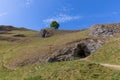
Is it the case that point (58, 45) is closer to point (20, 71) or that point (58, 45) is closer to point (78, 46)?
point (78, 46)

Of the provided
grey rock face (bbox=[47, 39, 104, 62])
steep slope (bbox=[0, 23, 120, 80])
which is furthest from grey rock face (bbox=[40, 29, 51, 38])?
grey rock face (bbox=[47, 39, 104, 62])

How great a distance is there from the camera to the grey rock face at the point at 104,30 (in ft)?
180

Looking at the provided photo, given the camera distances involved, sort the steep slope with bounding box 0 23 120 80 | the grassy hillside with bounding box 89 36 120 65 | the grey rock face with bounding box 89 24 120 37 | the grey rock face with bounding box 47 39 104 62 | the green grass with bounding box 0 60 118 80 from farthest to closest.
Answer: the grey rock face with bounding box 89 24 120 37, the grey rock face with bounding box 47 39 104 62, the grassy hillside with bounding box 89 36 120 65, the steep slope with bounding box 0 23 120 80, the green grass with bounding box 0 60 118 80

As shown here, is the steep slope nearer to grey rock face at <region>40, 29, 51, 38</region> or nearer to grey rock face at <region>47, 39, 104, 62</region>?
grey rock face at <region>47, 39, 104, 62</region>

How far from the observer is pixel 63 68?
1201 inches

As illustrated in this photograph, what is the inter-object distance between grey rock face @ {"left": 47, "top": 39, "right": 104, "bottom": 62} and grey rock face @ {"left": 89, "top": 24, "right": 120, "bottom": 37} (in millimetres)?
3983

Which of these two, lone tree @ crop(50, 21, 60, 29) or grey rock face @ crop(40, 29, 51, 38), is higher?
lone tree @ crop(50, 21, 60, 29)

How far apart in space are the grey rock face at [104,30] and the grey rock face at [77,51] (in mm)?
3983

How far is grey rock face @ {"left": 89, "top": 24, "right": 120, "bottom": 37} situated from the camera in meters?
55.0

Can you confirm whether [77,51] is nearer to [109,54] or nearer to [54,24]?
[109,54]

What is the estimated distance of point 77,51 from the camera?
50656 mm

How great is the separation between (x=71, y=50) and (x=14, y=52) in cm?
1387

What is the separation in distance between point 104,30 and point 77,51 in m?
9.50

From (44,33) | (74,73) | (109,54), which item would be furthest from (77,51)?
(44,33)
